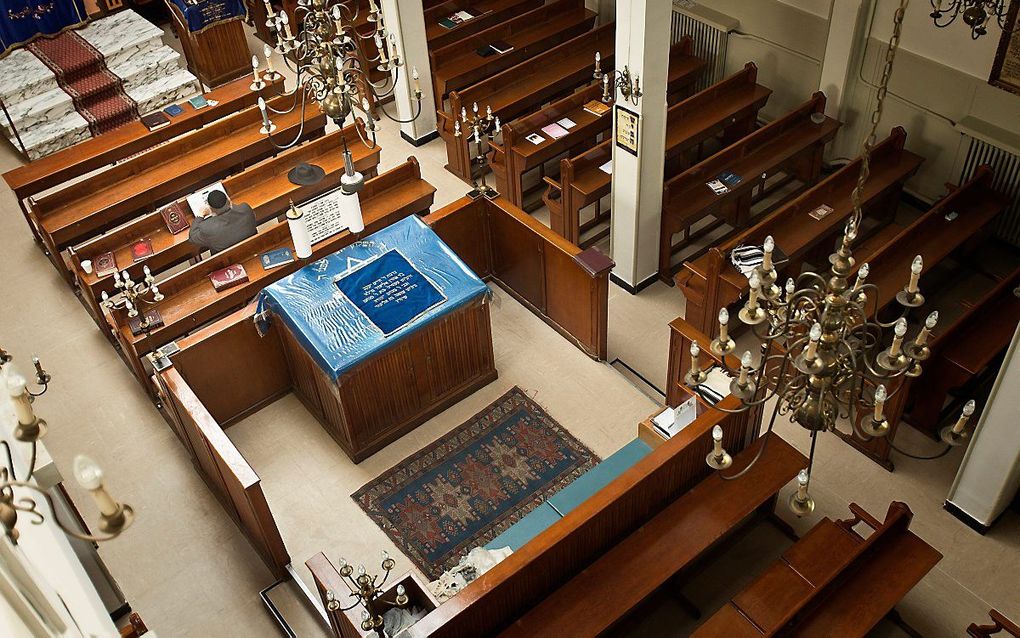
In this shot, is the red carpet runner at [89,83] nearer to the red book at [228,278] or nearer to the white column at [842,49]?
the red book at [228,278]

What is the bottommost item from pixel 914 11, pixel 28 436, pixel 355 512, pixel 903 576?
pixel 355 512

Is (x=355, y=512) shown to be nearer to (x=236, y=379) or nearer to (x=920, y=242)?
(x=236, y=379)

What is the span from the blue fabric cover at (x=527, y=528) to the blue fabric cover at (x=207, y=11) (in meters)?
8.65

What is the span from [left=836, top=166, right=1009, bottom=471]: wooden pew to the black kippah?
5625mm

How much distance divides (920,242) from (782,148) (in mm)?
1872

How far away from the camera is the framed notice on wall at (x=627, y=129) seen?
845 centimetres

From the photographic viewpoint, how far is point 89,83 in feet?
40.0

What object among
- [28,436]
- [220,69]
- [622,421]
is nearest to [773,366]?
[622,421]

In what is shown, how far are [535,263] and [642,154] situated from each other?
136cm

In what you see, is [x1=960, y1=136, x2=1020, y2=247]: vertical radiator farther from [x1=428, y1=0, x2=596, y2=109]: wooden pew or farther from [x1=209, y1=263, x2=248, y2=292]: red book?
[x1=209, y1=263, x2=248, y2=292]: red book

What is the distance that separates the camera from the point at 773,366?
796 centimetres

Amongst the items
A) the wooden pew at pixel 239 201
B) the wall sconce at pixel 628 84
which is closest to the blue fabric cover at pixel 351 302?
the wooden pew at pixel 239 201

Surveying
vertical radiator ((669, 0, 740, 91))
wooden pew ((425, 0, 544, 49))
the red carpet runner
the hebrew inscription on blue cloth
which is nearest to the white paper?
the hebrew inscription on blue cloth

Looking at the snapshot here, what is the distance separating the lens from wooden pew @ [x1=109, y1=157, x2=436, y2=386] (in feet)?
26.9
